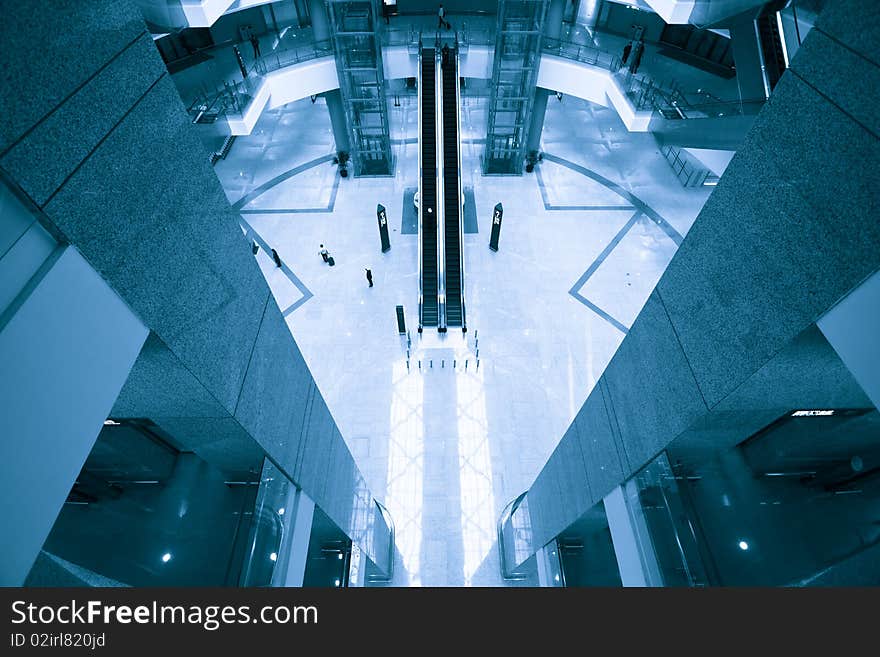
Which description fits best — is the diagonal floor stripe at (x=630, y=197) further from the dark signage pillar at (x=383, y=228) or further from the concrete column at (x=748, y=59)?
the dark signage pillar at (x=383, y=228)

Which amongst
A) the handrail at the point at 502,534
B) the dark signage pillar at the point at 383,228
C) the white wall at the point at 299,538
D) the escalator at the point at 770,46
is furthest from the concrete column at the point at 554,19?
the white wall at the point at 299,538

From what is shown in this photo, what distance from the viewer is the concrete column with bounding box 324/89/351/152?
16.6 meters

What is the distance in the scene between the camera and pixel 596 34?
19.2 m

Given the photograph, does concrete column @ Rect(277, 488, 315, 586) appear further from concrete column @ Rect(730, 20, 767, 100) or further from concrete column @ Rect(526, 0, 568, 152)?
concrete column @ Rect(526, 0, 568, 152)

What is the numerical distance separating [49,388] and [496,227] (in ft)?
43.1

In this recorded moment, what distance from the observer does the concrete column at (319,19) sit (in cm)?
1451

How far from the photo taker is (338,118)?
55.8 feet

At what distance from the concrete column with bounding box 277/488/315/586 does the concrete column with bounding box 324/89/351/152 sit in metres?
15.9

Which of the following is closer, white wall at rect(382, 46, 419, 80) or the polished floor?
the polished floor

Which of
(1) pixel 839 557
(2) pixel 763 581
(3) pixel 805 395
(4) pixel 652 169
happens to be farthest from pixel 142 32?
(4) pixel 652 169

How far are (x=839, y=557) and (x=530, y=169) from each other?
1660 centimetres

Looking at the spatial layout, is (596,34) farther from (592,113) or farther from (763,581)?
(763,581)

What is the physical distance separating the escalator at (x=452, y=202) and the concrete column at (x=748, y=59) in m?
7.89

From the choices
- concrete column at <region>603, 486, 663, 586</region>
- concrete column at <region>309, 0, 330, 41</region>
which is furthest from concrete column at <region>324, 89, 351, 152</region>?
concrete column at <region>603, 486, 663, 586</region>
